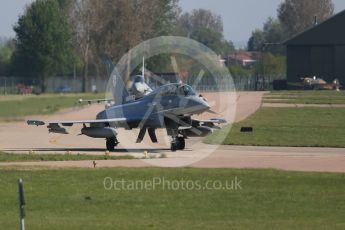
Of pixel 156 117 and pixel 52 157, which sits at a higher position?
pixel 156 117

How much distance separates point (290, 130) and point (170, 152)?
1249 centimetres

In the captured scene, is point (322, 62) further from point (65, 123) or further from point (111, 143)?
point (65, 123)

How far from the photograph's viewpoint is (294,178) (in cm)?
2577

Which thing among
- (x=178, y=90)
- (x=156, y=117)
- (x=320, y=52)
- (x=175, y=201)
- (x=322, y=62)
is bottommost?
(x=175, y=201)

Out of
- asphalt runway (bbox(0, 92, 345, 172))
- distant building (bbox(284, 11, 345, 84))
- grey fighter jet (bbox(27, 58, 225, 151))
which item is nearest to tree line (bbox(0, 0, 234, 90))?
distant building (bbox(284, 11, 345, 84))

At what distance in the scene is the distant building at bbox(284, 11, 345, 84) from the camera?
4444 inches

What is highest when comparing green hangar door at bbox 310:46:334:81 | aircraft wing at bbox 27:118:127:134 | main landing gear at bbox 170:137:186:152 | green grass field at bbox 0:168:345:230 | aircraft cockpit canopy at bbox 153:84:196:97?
green hangar door at bbox 310:46:334:81

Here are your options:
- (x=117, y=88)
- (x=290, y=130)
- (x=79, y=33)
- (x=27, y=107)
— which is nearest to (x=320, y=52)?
(x=79, y=33)

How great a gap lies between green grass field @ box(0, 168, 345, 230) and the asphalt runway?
2.34 meters

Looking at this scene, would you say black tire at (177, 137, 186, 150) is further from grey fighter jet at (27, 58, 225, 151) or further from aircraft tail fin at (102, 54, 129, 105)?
aircraft tail fin at (102, 54, 129, 105)

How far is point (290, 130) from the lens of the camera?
1838 inches

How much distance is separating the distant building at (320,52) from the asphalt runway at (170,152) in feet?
219

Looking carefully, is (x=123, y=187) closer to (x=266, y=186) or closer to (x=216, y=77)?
(x=266, y=186)

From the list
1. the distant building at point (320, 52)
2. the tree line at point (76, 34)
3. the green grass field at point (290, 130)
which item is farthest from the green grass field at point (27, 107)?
the distant building at point (320, 52)
